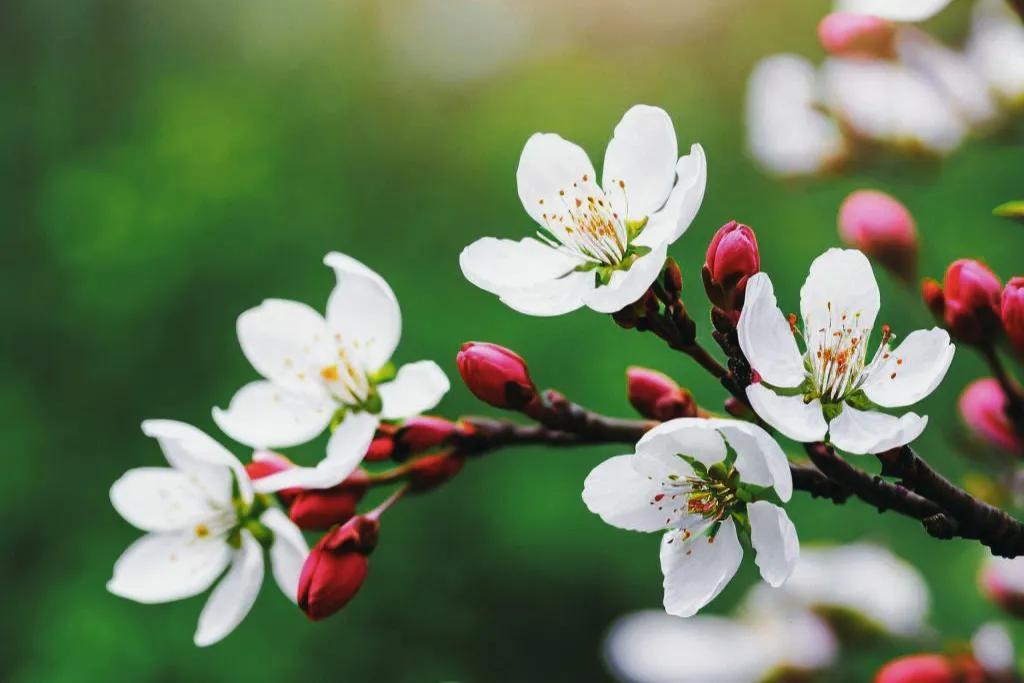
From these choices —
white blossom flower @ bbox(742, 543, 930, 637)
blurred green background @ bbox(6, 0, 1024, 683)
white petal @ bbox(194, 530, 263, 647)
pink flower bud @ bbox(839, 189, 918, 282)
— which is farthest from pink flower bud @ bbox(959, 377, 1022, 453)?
blurred green background @ bbox(6, 0, 1024, 683)

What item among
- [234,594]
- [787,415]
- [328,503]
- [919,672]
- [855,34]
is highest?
[855,34]

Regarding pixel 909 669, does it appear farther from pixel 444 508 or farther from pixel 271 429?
pixel 444 508

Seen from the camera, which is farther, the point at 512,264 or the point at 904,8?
the point at 904,8

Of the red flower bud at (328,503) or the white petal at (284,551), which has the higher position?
the red flower bud at (328,503)

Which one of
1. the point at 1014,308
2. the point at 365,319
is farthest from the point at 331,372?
the point at 1014,308

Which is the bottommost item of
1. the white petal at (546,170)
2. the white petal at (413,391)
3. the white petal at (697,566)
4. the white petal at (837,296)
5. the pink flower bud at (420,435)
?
the white petal at (697,566)

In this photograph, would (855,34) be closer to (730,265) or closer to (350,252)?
(730,265)

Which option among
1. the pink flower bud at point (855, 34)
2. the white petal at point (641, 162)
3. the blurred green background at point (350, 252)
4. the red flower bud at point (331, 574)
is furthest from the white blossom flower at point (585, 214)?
the blurred green background at point (350, 252)

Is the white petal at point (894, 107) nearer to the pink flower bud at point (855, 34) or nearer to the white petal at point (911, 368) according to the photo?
the pink flower bud at point (855, 34)
